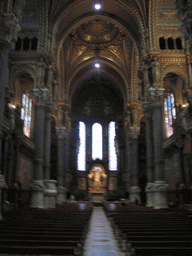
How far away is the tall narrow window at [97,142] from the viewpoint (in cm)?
4191

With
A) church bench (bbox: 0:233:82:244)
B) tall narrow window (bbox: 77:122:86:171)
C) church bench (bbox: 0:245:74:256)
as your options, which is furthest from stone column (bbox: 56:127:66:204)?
church bench (bbox: 0:245:74:256)

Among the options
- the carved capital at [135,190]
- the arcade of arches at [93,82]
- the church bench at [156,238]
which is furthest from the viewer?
the carved capital at [135,190]

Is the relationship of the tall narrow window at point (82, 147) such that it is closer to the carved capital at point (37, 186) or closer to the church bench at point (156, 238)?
the carved capital at point (37, 186)

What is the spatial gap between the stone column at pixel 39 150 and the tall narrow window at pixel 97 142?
2413 cm

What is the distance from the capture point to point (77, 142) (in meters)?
40.2

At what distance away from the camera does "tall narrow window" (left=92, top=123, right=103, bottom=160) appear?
41.9 m

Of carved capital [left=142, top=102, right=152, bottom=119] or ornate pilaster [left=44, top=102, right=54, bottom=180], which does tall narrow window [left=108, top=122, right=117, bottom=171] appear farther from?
ornate pilaster [left=44, top=102, right=54, bottom=180]

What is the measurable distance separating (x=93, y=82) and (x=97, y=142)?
9.52m

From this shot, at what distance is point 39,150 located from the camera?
56.9 ft

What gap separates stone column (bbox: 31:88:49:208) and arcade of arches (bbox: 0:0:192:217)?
7 centimetres

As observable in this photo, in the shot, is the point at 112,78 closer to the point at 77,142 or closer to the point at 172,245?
the point at 77,142

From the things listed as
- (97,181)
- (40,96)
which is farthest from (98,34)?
(97,181)

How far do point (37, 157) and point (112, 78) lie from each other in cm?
2127

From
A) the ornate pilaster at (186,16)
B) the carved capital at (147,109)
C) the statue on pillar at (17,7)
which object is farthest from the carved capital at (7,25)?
the carved capital at (147,109)
